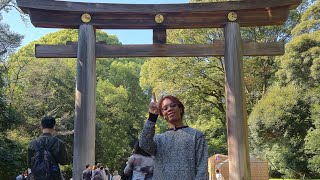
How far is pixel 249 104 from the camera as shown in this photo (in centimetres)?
2169

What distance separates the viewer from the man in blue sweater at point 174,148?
241 centimetres

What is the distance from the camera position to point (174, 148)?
247 cm

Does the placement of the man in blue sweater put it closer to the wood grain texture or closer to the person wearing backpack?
the person wearing backpack

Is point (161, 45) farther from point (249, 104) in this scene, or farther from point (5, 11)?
point (249, 104)

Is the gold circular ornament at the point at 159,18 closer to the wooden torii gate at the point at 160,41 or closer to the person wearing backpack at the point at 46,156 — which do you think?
the wooden torii gate at the point at 160,41

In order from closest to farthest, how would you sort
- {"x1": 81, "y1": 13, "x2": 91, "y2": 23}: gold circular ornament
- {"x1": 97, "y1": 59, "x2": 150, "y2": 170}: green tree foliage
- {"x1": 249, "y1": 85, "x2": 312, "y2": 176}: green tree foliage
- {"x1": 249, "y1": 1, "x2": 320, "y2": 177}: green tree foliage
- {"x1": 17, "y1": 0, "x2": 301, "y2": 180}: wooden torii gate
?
{"x1": 17, "y1": 0, "x2": 301, "y2": 180}: wooden torii gate
{"x1": 81, "y1": 13, "x2": 91, "y2": 23}: gold circular ornament
{"x1": 249, "y1": 1, "x2": 320, "y2": 177}: green tree foliage
{"x1": 249, "y1": 85, "x2": 312, "y2": 176}: green tree foliage
{"x1": 97, "y1": 59, "x2": 150, "y2": 170}: green tree foliage

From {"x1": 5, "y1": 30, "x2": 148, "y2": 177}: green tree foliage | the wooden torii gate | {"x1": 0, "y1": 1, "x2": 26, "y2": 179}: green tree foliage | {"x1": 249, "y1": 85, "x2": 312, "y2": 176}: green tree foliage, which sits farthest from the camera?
{"x1": 5, "y1": 30, "x2": 148, "y2": 177}: green tree foliage

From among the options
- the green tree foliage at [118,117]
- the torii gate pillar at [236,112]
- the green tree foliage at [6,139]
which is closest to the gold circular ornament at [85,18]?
the torii gate pillar at [236,112]

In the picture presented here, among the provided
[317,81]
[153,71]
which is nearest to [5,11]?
[153,71]

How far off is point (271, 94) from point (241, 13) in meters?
11.0

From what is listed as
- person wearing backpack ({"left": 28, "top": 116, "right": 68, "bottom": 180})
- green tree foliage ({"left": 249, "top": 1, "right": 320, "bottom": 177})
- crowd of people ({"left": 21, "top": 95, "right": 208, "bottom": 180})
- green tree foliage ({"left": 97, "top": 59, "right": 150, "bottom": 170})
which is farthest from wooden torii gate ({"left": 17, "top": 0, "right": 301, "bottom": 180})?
green tree foliage ({"left": 97, "top": 59, "right": 150, "bottom": 170})

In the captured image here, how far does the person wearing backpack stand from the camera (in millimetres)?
4133

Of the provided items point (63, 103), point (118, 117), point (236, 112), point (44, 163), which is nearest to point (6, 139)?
point (63, 103)

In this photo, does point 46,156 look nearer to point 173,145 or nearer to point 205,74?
point 173,145
